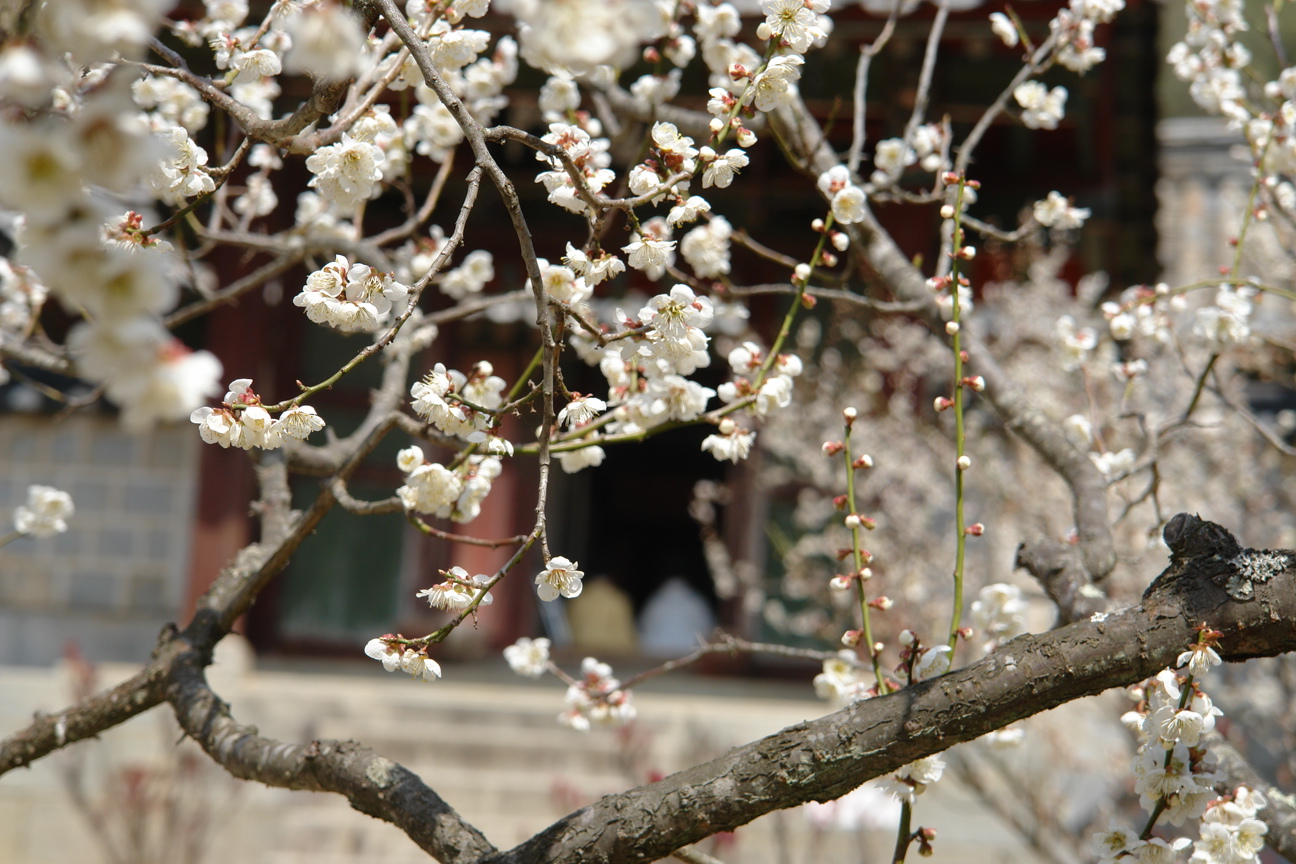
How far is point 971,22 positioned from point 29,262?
401 centimetres

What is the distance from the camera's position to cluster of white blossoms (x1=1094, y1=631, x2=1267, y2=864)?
1.29m

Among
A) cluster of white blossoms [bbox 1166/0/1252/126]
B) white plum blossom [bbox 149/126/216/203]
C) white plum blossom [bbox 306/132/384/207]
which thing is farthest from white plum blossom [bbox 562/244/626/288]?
cluster of white blossoms [bbox 1166/0/1252/126]

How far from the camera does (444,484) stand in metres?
→ 1.44

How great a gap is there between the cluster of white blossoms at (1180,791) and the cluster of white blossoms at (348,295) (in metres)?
1.03

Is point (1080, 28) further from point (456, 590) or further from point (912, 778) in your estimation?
point (456, 590)

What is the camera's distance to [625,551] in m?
9.09

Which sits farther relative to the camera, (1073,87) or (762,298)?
(762,298)

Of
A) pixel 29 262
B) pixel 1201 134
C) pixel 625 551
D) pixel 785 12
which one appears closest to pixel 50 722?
pixel 29 262

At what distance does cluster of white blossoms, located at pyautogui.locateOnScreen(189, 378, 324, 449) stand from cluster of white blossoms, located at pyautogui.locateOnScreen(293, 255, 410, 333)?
0.11 metres

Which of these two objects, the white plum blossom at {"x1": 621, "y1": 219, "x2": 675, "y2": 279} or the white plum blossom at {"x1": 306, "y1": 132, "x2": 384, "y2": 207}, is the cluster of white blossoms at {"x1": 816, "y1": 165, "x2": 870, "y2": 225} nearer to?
the white plum blossom at {"x1": 621, "y1": 219, "x2": 675, "y2": 279}

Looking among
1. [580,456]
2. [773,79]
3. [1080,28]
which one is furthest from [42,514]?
[1080,28]

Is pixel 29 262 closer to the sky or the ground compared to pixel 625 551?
closer to the ground

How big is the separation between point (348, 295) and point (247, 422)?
189 mm

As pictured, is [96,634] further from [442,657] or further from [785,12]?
[785,12]
